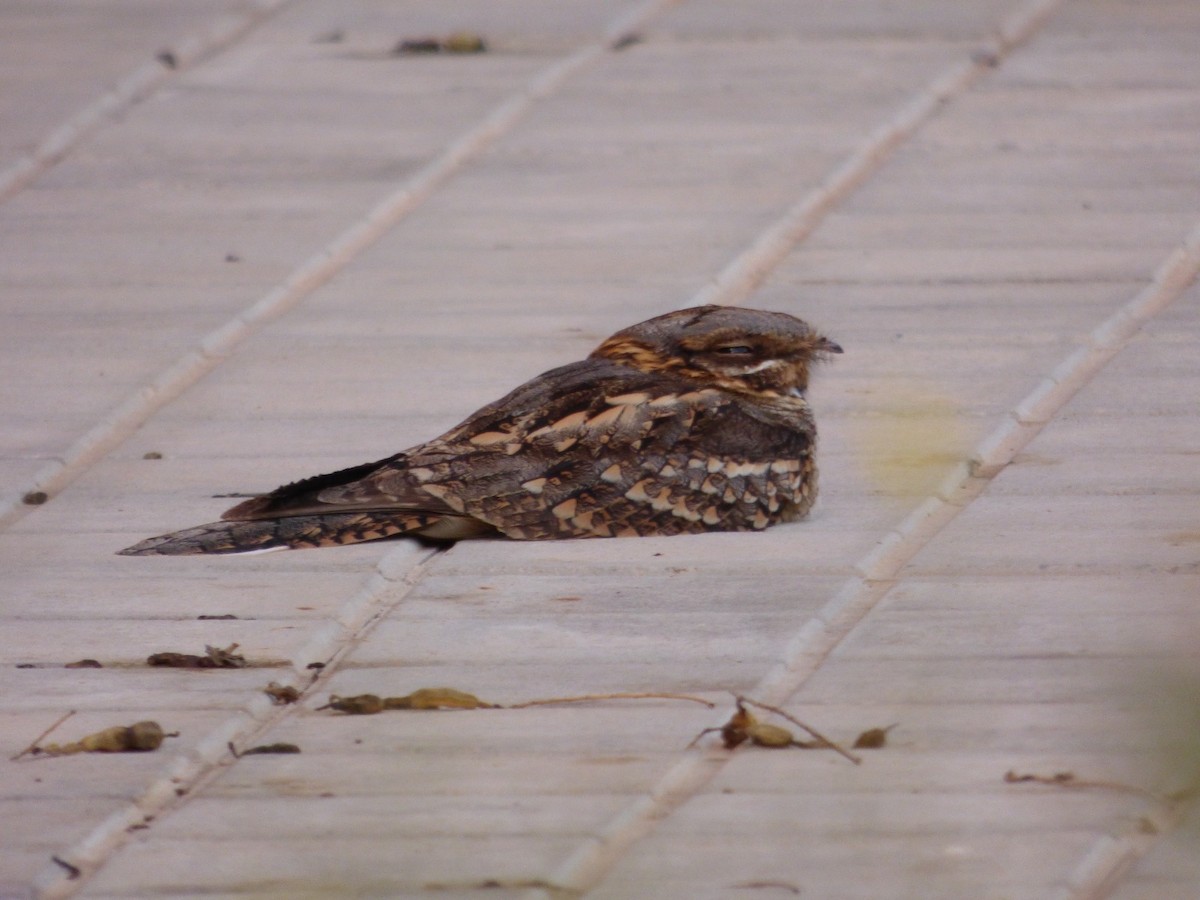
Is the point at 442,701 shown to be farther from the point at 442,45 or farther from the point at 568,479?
the point at 442,45

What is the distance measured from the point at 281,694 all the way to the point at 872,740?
1.12 m

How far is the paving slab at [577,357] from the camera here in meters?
3.40

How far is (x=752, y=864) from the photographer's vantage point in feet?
10.6

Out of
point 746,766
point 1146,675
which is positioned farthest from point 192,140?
point 1146,675

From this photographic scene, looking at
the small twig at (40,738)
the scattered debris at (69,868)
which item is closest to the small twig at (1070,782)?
the scattered debris at (69,868)

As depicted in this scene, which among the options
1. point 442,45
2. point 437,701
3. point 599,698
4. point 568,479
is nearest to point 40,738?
point 437,701

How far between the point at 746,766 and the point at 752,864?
388 millimetres

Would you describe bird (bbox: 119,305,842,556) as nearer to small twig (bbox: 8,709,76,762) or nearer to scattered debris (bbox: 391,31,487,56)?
small twig (bbox: 8,709,76,762)

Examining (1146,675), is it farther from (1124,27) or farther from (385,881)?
(1124,27)

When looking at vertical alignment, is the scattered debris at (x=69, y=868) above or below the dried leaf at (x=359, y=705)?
above

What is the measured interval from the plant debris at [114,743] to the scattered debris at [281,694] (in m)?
0.26

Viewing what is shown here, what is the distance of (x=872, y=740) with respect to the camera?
3.66 m

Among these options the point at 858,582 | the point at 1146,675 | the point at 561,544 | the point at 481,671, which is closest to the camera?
the point at 1146,675

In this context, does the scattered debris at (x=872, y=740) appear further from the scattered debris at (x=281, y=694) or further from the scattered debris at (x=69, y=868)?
the scattered debris at (x=69, y=868)
